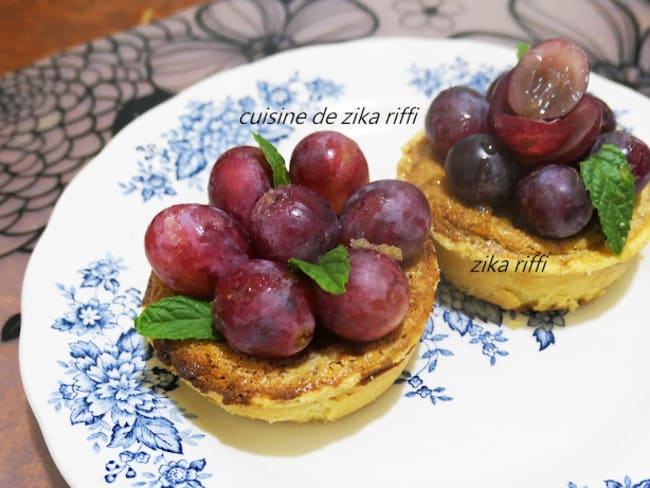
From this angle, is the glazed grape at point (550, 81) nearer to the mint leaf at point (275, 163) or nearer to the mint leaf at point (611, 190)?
the mint leaf at point (611, 190)

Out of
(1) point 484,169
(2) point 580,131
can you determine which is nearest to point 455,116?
(1) point 484,169

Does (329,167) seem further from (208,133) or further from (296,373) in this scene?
(208,133)

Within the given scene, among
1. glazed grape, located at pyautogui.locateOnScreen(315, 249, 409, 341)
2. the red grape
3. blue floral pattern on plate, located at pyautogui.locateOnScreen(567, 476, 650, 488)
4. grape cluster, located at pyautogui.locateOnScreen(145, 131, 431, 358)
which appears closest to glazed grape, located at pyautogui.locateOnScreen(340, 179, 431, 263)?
grape cluster, located at pyautogui.locateOnScreen(145, 131, 431, 358)

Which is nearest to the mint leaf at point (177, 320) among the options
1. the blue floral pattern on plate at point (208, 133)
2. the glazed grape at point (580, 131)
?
the blue floral pattern on plate at point (208, 133)

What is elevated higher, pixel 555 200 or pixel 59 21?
pixel 555 200

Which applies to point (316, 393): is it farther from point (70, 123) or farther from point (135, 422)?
point (70, 123)
